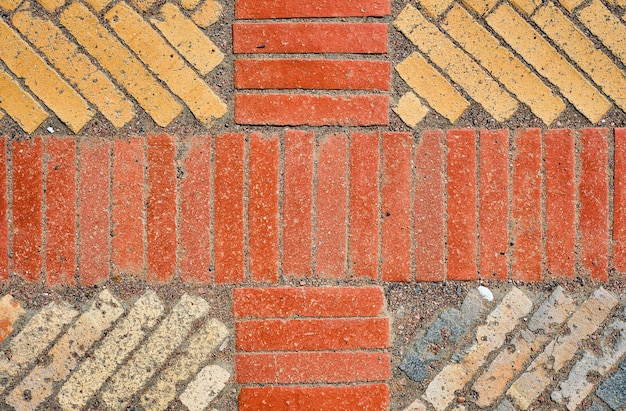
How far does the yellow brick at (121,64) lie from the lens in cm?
230

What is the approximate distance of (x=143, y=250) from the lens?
2270 millimetres

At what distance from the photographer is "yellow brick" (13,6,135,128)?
2.30m

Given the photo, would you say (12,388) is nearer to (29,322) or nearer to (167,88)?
(29,322)

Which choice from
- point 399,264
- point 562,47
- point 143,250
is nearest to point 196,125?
point 143,250

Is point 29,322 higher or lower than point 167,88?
lower

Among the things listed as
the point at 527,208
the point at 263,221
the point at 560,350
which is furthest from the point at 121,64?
the point at 560,350

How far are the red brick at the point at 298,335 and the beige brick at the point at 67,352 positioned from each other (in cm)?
54

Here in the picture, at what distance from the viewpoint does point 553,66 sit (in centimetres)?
234

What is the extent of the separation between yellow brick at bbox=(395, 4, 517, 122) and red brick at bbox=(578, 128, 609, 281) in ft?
1.29

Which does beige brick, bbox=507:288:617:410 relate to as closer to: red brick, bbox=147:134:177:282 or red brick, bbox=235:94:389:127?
red brick, bbox=235:94:389:127

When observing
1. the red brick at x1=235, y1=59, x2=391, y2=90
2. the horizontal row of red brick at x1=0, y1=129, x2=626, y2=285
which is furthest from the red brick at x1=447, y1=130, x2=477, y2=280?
the red brick at x1=235, y1=59, x2=391, y2=90

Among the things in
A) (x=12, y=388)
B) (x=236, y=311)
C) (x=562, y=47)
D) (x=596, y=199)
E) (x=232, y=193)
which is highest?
(x=562, y=47)

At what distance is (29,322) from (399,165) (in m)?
1.67

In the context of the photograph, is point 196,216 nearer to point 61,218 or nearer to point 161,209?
point 161,209
